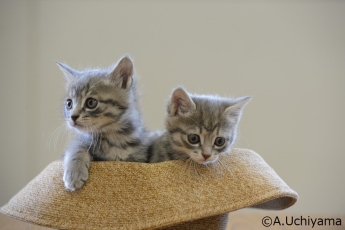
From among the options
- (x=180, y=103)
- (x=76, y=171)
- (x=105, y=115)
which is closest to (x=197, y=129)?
(x=180, y=103)

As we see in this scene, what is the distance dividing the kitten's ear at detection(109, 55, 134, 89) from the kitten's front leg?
31 cm

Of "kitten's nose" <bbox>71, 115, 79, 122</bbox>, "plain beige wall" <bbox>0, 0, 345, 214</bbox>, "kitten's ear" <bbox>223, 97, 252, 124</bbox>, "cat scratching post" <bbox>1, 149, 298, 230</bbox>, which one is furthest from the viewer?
"plain beige wall" <bbox>0, 0, 345, 214</bbox>

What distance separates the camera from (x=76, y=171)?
1.10 meters

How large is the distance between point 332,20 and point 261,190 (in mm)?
1533

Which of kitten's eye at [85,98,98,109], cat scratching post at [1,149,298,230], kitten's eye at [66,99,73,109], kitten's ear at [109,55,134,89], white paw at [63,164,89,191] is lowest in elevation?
cat scratching post at [1,149,298,230]

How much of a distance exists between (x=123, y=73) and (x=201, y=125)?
0.34 metres

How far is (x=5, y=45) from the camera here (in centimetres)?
224

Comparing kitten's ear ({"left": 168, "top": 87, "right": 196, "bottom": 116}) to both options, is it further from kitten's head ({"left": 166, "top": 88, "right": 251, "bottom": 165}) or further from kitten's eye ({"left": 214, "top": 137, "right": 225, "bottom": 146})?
kitten's eye ({"left": 214, "top": 137, "right": 225, "bottom": 146})

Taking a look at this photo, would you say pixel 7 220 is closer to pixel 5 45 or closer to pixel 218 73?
pixel 5 45

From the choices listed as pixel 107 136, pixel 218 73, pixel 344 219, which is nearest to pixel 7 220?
pixel 107 136

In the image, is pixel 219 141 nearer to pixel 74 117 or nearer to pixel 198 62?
pixel 74 117

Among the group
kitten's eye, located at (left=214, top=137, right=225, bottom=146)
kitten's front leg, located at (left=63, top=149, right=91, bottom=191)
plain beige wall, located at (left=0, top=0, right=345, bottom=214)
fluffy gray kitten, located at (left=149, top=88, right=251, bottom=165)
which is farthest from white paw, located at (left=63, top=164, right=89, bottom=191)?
plain beige wall, located at (left=0, top=0, right=345, bottom=214)

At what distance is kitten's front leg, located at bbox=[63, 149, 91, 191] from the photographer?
42.8 inches

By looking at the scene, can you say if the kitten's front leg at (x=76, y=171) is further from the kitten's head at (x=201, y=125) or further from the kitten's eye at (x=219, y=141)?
the kitten's eye at (x=219, y=141)
